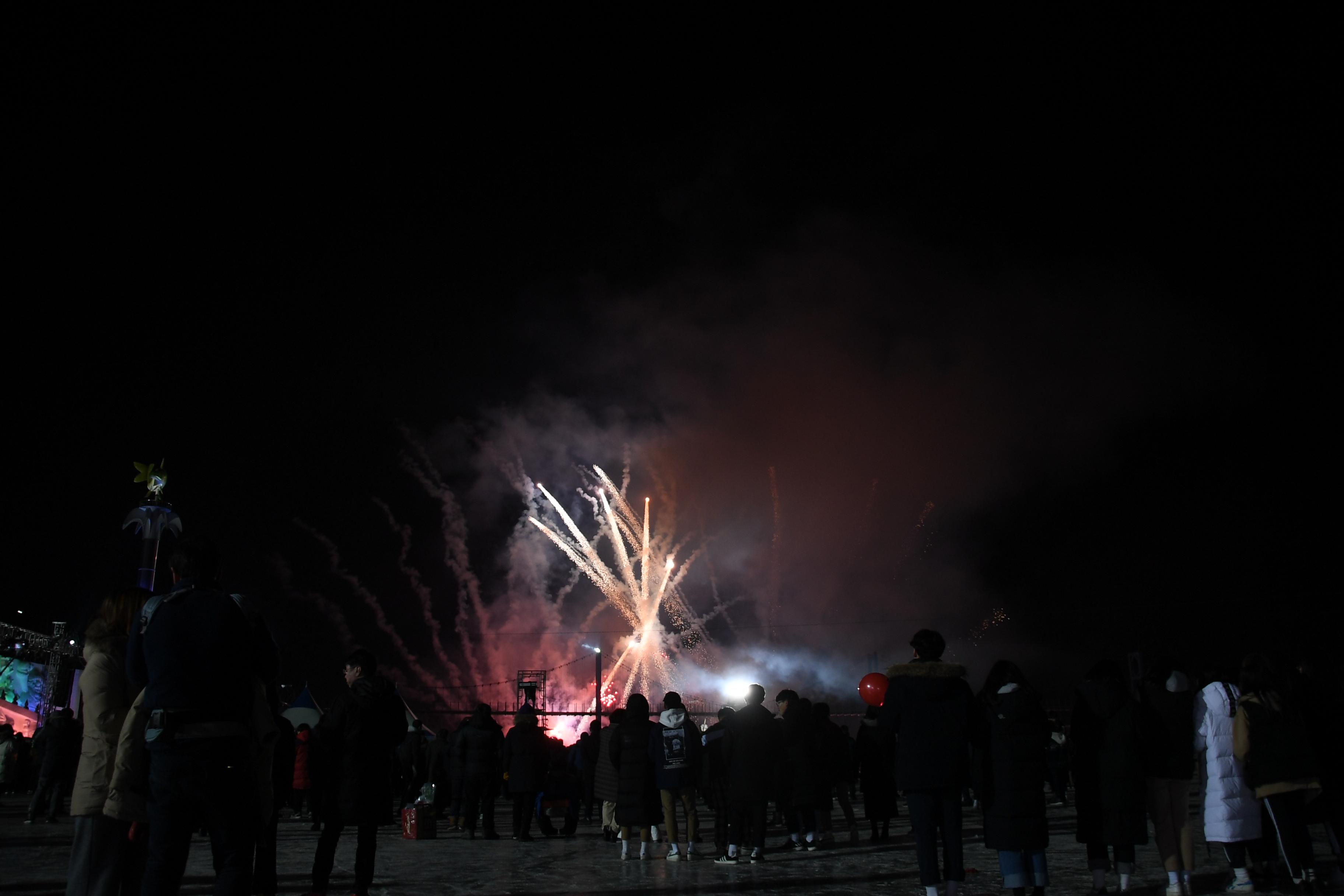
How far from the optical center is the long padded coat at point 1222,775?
24.3 feet

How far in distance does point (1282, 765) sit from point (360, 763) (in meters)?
6.55

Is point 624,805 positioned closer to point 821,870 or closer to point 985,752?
point 821,870

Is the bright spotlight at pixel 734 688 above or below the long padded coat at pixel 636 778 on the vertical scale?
above

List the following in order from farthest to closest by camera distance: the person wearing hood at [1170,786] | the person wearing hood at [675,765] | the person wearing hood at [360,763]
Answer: the person wearing hood at [675,765], the person wearing hood at [1170,786], the person wearing hood at [360,763]

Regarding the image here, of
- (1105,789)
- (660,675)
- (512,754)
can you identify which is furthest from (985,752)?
(660,675)

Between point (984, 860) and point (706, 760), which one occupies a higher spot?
point (706, 760)

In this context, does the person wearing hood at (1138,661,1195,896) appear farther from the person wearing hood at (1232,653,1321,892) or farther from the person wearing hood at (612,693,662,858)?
the person wearing hood at (612,693,662,858)

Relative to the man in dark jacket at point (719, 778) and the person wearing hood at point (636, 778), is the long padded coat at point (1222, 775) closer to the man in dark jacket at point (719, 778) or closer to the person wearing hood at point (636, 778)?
the man in dark jacket at point (719, 778)

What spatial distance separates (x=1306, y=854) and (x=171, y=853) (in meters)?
7.37

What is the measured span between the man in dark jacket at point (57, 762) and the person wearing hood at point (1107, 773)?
13.0m

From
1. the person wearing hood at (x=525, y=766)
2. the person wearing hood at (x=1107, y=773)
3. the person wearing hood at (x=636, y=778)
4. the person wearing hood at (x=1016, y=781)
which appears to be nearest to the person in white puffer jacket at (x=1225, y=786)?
the person wearing hood at (x=1107, y=773)

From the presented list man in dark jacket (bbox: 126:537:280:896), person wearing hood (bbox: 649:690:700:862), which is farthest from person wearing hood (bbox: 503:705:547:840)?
man in dark jacket (bbox: 126:537:280:896)

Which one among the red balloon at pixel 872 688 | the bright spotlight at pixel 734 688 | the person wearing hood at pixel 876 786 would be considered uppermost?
the bright spotlight at pixel 734 688

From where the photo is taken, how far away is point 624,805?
10.2 meters
